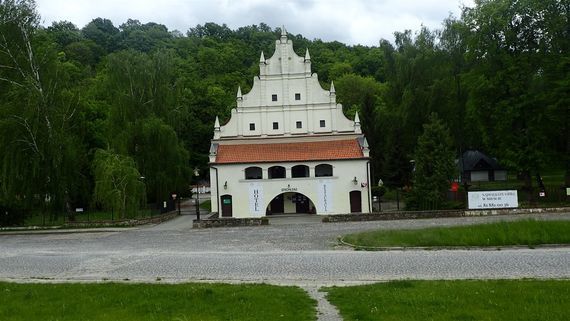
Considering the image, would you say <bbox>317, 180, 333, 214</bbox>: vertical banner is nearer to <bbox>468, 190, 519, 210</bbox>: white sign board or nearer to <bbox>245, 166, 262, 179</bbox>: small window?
<bbox>245, 166, 262, 179</bbox>: small window

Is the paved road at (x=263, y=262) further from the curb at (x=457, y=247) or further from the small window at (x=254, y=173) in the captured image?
the small window at (x=254, y=173)

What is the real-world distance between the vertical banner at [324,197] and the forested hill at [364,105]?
11.1 metres

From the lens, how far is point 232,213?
133 feet

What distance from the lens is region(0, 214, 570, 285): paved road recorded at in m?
13.5

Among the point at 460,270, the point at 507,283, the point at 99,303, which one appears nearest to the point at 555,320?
the point at 507,283

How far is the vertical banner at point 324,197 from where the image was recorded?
132ft

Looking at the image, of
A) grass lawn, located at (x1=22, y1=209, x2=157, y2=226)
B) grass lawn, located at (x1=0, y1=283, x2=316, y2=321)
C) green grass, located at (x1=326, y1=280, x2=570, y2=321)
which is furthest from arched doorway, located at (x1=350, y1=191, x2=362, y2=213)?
grass lawn, located at (x1=0, y1=283, x2=316, y2=321)

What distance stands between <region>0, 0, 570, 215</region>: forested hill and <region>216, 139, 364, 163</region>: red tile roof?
5.56 meters

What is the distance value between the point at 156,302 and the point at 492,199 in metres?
27.1

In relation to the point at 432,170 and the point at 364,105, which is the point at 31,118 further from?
the point at 364,105

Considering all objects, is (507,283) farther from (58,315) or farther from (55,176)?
(55,176)

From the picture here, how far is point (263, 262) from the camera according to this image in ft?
53.9

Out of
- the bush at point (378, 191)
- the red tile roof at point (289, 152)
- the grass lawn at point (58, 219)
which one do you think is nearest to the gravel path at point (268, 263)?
the grass lawn at point (58, 219)

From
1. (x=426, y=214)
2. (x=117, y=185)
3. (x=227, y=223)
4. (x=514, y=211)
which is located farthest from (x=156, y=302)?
(x=117, y=185)
